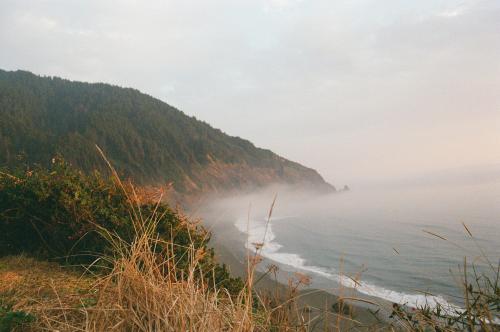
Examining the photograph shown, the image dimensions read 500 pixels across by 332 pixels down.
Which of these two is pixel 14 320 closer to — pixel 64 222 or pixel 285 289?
pixel 64 222

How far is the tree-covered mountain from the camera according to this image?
164 ft

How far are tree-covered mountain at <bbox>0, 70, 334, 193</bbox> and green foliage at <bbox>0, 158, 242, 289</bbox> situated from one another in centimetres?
3965

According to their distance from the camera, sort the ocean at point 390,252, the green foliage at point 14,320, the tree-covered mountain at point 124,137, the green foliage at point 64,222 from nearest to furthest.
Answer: the green foliage at point 14,320, the green foliage at point 64,222, the ocean at point 390,252, the tree-covered mountain at point 124,137

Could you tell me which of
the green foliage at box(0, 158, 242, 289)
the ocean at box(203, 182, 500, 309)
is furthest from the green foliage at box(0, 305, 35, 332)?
the ocean at box(203, 182, 500, 309)

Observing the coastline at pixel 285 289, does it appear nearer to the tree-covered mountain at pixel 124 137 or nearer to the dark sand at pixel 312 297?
the dark sand at pixel 312 297

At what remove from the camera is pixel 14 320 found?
266 centimetres

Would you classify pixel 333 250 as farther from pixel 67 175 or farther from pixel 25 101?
pixel 25 101

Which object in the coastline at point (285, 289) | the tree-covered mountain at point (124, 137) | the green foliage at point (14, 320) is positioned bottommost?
the coastline at point (285, 289)

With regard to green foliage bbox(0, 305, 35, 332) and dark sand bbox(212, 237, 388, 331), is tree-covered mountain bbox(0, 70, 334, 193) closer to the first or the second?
dark sand bbox(212, 237, 388, 331)

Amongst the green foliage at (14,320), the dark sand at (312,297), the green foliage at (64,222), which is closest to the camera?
the green foliage at (14,320)

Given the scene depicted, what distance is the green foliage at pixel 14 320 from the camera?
2629 millimetres

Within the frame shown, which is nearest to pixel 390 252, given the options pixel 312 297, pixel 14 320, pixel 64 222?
pixel 312 297

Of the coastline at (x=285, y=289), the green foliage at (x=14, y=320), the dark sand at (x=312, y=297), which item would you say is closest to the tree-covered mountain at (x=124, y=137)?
the coastline at (x=285, y=289)

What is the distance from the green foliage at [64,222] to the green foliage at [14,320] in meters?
2.54
